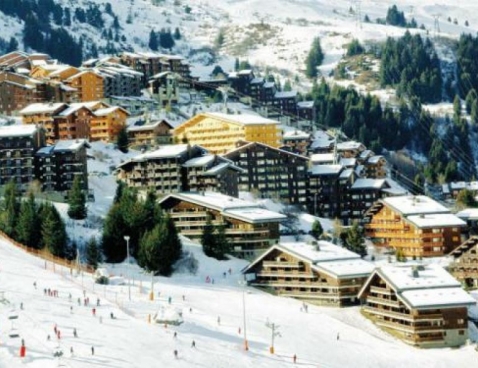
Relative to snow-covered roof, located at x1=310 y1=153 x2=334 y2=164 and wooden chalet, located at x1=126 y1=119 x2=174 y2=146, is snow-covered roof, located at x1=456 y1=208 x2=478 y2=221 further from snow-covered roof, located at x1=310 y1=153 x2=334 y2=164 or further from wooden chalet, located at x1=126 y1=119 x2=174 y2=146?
wooden chalet, located at x1=126 y1=119 x2=174 y2=146

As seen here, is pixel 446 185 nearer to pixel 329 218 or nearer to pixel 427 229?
pixel 329 218

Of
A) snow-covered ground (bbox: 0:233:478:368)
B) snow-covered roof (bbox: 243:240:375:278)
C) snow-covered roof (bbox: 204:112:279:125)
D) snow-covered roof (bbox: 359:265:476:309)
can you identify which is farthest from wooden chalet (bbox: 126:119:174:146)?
snow-covered roof (bbox: 359:265:476:309)

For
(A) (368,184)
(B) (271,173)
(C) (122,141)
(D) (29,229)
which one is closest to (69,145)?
(C) (122,141)

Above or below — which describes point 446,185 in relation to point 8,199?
below

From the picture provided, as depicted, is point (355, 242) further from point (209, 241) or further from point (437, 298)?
point (437, 298)

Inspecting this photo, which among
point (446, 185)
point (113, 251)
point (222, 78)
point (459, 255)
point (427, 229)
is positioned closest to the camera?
point (113, 251)

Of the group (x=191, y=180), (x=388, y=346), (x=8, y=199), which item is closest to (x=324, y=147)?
(x=191, y=180)

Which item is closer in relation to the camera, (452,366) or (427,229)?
(452,366)

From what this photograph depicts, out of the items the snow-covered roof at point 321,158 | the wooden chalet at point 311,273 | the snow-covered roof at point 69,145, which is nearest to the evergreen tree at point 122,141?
the snow-covered roof at point 69,145

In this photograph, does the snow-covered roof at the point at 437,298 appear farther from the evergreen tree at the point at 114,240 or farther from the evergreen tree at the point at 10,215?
the evergreen tree at the point at 10,215
